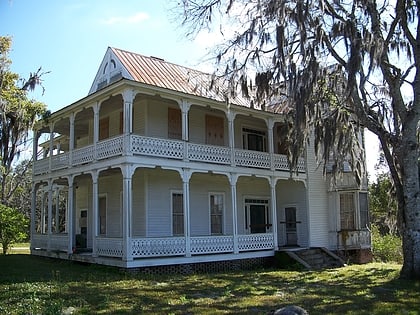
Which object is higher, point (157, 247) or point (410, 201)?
point (410, 201)

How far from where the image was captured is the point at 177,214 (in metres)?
19.5

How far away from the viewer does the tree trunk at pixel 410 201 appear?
48.5 ft

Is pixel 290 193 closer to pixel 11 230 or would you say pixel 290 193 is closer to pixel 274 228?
pixel 274 228

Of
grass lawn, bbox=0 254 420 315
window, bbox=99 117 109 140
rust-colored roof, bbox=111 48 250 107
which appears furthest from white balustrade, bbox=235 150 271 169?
window, bbox=99 117 109 140

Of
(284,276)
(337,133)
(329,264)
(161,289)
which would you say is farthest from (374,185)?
(161,289)

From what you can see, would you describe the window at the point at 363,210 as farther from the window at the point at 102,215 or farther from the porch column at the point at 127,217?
the porch column at the point at 127,217

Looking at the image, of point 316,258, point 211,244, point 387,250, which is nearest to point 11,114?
point 211,244

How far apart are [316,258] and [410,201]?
22.5 feet

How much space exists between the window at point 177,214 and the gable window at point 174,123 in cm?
246

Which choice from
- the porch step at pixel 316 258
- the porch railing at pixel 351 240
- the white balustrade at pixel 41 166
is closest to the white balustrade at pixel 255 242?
the porch step at pixel 316 258

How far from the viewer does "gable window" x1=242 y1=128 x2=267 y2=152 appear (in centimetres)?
2284

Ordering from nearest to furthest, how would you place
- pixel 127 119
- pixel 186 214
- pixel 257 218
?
pixel 127 119 → pixel 186 214 → pixel 257 218

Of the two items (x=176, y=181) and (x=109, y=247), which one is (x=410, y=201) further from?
(x=109, y=247)

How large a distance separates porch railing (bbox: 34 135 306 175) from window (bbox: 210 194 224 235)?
226cm
